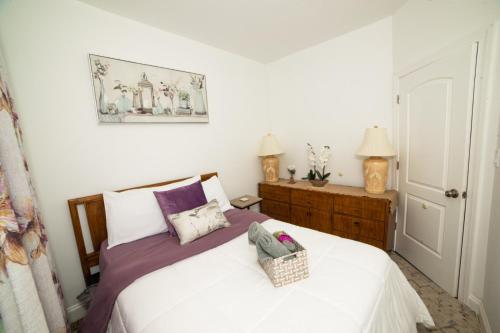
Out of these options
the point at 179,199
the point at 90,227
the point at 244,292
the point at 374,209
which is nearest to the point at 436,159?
the point at 374,209

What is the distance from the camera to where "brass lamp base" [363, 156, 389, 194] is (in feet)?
6.65

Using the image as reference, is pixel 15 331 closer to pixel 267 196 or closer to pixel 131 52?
pixel 131 52

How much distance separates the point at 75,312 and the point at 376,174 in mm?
2948

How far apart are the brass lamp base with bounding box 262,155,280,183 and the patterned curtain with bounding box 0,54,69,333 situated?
2.28 meters

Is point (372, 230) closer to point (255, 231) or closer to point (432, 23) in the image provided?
point (255, 231)

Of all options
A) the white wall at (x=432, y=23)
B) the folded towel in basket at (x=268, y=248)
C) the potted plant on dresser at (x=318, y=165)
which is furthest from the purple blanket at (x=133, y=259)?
the white wall at (x=432, y=23)

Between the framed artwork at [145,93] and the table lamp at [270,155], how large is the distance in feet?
2.91

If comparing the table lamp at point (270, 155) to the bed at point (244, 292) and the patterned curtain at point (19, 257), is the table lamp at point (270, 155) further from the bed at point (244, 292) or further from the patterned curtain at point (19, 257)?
the patterned curtain at point (19, 257)

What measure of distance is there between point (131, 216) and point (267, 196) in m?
1.75

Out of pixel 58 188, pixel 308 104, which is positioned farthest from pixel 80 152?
pixel 308 104

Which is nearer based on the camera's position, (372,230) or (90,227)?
(90,227)

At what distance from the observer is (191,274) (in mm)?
1106

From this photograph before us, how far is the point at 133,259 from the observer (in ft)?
4.22

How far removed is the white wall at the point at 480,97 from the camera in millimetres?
1312
